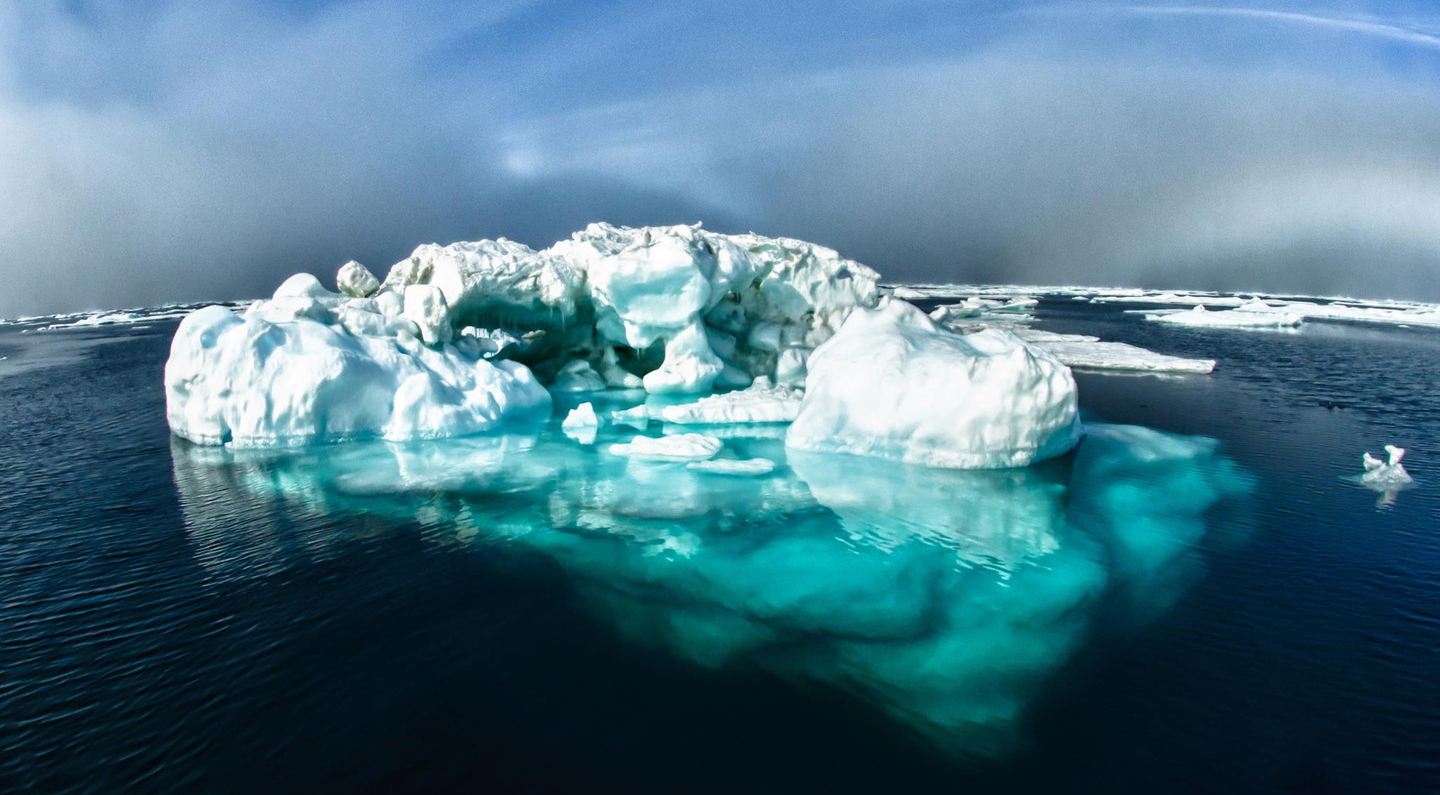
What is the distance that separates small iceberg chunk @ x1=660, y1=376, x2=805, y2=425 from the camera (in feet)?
73.3

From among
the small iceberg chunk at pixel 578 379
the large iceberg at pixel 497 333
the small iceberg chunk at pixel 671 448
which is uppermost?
the large iceberg at pixel 497 333

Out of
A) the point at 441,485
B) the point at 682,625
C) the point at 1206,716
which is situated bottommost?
the point at 1206,716

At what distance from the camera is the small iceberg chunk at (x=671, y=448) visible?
18359mm

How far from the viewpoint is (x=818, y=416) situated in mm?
18641

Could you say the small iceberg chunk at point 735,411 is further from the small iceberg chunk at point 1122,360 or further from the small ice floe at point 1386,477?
the small iceberg chunk at point 1122,360

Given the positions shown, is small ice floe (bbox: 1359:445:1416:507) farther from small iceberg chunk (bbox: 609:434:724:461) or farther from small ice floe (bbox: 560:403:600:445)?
small ice floe (bbox: 560:403:600:445)

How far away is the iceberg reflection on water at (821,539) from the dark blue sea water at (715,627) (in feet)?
0.24

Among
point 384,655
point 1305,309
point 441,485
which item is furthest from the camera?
point 1305,309

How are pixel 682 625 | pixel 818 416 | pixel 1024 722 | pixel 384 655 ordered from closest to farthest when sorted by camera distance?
pixel 1024 722
pixel 384 655
pixel 682 625
pixel 818 416

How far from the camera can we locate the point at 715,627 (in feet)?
32.5

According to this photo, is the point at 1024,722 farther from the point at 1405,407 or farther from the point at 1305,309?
the point at 1305,309

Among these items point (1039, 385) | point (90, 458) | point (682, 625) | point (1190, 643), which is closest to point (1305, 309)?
point (1039, 385)

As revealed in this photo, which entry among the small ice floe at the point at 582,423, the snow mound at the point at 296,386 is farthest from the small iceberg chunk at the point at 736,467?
the snow mound at the point at 296,386

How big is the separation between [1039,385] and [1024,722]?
1025 centimetres
